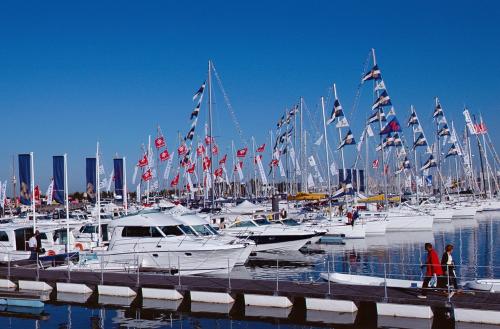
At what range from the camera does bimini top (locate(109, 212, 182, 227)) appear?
3362 centimetres

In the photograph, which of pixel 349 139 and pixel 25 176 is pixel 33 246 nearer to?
pixel 25 176

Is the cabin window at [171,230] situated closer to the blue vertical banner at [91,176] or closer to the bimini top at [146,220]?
the bimini top at [146,220]

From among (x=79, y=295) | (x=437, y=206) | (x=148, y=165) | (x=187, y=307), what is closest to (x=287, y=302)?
(x=187, y=307)

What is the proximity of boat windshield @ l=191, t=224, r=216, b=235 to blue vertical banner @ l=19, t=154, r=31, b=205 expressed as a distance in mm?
10263

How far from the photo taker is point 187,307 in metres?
24.8

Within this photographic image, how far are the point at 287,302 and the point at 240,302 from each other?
2.20m

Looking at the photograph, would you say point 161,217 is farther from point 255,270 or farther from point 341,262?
point 341,262

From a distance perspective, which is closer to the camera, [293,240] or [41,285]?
[41,285]

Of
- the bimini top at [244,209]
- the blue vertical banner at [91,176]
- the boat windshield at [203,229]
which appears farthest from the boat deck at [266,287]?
the bimini top at [244,209]

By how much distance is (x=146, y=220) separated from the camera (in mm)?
33781

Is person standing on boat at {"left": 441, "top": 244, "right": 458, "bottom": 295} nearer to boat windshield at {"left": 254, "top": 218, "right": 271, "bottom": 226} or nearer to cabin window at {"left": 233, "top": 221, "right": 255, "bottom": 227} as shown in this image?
cabin window at {"left": 233, "top": 221, "right": 255, "bottom": 227}

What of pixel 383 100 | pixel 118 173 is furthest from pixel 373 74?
pixel 118 173

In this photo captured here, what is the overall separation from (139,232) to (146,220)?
2.52ft

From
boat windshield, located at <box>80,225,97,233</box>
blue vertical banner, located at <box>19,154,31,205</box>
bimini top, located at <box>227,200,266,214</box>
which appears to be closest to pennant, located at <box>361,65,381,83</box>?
bimini top, located at <box>227,200,266,214</box>
